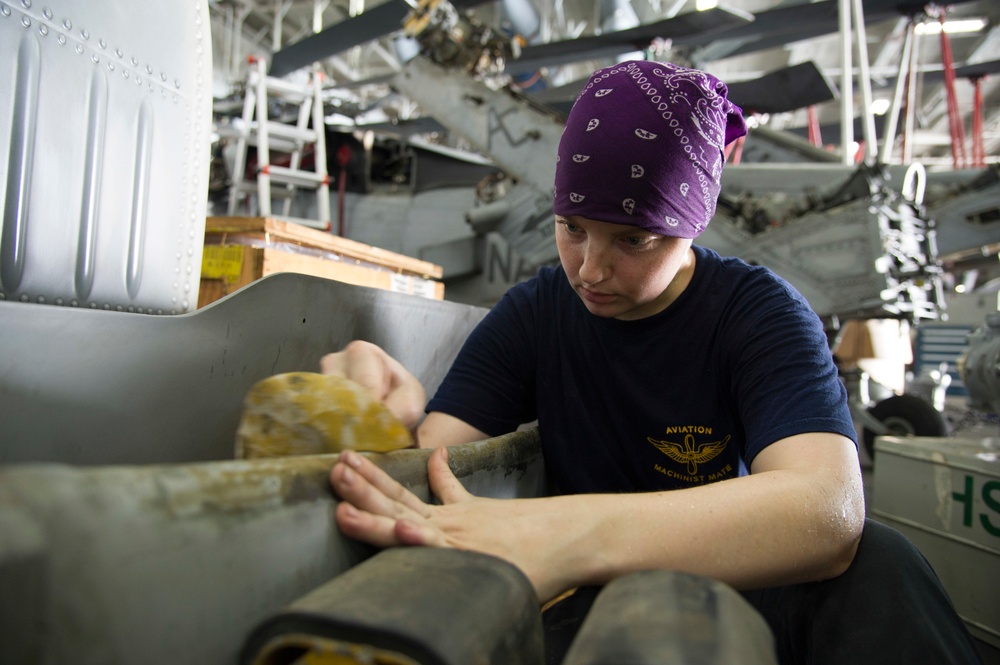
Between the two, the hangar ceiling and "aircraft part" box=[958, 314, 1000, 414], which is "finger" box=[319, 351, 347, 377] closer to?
"aircraft part" box=[958, 314, 1000, 414]

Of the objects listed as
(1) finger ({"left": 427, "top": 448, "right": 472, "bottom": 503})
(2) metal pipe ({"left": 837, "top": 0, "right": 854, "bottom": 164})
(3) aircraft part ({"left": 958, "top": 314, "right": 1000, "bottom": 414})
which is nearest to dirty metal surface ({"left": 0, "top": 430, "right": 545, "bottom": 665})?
(1) finger ({"left": 427, "top": 448, "right": 472, "bottom": 503})

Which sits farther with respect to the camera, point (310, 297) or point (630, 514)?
point (310, 297)

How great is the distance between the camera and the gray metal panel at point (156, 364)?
0.95 metres

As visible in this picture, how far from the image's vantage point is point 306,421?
70 centimetres

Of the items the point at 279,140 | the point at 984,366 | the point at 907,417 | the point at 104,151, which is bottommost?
the point at 907,417

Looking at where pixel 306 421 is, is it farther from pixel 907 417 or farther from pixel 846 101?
pixel 846 101

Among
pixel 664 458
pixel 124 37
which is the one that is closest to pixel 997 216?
pixel 664 458

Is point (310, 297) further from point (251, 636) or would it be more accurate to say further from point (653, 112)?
point (251, 636)

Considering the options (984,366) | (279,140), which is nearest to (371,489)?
(984,366)

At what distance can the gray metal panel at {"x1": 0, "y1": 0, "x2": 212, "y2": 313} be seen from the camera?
98 cm

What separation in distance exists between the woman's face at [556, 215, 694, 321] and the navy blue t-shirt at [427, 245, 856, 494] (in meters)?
0.10

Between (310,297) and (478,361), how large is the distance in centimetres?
38

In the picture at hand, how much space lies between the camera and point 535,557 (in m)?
0.64

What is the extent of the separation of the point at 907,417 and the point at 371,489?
162 inches
